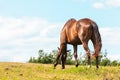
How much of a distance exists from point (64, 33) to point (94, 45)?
3.01m

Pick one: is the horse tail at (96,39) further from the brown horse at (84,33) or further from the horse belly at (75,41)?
the horse belly at (75,41)

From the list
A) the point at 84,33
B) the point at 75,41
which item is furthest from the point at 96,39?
the point at 75,41

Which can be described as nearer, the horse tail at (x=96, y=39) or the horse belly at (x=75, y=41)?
the horse tail at (x=96, y=39)

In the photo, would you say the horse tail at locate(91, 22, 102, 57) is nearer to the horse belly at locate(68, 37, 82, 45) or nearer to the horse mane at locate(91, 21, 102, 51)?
the horse mane at locate(91, 21, 102, 51)

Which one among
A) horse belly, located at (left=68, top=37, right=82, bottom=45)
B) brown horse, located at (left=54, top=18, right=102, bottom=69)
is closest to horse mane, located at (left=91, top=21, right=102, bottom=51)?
brown horse, located at (left=54, top=18, right=102, bottom=69)

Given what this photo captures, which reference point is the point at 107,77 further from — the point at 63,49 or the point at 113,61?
the point at 113,61

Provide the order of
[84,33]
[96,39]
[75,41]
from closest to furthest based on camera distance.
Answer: [96,39]
[84,33]
[75,41]

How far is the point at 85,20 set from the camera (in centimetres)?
2059

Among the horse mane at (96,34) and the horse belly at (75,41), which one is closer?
the horse mane at (96,34)

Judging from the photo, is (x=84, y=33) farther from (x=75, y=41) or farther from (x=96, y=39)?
(x=75, y=41)

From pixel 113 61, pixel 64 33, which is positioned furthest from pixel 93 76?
pixel 113 61

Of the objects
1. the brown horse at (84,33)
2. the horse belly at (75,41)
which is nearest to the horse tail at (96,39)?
the brown horse at (84,33)

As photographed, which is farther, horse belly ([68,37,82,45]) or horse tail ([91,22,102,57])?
horse belly ([68,37,82,45])

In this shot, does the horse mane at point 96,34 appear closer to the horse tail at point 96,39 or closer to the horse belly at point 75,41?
the horse tail at point 96,39
